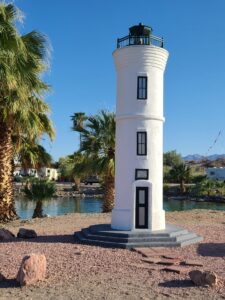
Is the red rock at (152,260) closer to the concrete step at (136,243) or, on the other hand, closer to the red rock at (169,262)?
the red rock at (169,262)

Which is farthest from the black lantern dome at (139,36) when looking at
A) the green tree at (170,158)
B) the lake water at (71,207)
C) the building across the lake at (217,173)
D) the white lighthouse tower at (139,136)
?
the green tree at (170,158)

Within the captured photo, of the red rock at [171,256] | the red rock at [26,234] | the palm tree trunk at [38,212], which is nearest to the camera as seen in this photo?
the red rock at [171,256]

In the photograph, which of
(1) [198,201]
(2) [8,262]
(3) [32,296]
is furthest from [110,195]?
(1) [198,201]

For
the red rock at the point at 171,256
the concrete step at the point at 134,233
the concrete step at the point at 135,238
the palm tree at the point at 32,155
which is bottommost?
the red rock at the point at 171,256

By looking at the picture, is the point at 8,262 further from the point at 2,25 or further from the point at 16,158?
the point at 16,158

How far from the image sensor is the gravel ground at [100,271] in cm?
862

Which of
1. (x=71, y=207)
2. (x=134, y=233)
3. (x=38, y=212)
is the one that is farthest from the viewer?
(x=71, y=207)

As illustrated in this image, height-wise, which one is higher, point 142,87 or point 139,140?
point 142,87

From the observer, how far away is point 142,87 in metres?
15.5

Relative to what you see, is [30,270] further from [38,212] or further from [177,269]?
[38,212]

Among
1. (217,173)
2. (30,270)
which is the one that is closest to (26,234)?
(30,270)

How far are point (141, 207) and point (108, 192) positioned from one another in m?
9.45

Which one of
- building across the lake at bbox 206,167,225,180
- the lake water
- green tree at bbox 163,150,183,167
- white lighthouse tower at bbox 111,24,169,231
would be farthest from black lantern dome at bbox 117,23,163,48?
green tree at bbox 163,150,183,167

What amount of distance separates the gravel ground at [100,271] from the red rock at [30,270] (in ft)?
0.54
